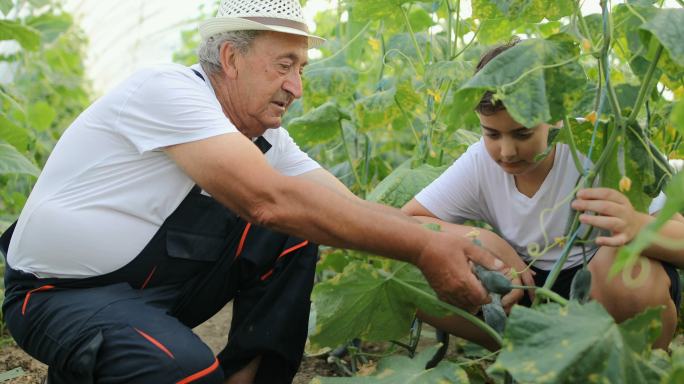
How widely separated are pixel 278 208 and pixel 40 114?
93.2 inches

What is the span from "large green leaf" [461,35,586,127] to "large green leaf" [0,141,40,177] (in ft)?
5.55

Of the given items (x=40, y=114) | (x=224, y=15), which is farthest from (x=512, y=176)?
Result: (x=40, y=114)

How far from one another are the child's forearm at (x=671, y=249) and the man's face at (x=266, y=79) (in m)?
0.94

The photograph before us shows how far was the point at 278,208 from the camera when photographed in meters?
1.90

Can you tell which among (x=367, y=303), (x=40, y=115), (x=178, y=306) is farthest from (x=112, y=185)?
(x=40, y=115)

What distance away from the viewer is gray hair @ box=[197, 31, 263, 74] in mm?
2244

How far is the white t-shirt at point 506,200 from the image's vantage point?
7.25ft

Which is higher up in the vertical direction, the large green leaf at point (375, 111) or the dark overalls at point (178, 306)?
the large green leaf at point (375, 111)

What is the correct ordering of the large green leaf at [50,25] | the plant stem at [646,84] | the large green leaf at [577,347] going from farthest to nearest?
the large green leaf at [50,25]
the plant stem at [646,84]
the large green leaf at [577,347]

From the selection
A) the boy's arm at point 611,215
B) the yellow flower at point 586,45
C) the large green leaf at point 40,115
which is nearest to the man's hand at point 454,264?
the boy's arm at point 611,215

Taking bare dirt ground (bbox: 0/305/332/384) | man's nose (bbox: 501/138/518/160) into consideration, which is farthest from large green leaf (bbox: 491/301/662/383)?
bare dirt ground (bbox: 0/305/332/384)

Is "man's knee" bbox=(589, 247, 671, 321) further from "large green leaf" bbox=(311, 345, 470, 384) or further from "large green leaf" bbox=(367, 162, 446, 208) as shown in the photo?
"large green leaf" bbox=(367, 162, 446, 208)

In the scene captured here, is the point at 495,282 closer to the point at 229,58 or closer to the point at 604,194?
the point at 604,194

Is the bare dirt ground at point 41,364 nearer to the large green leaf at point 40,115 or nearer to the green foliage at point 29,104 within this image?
the green foliage at point 29,104
